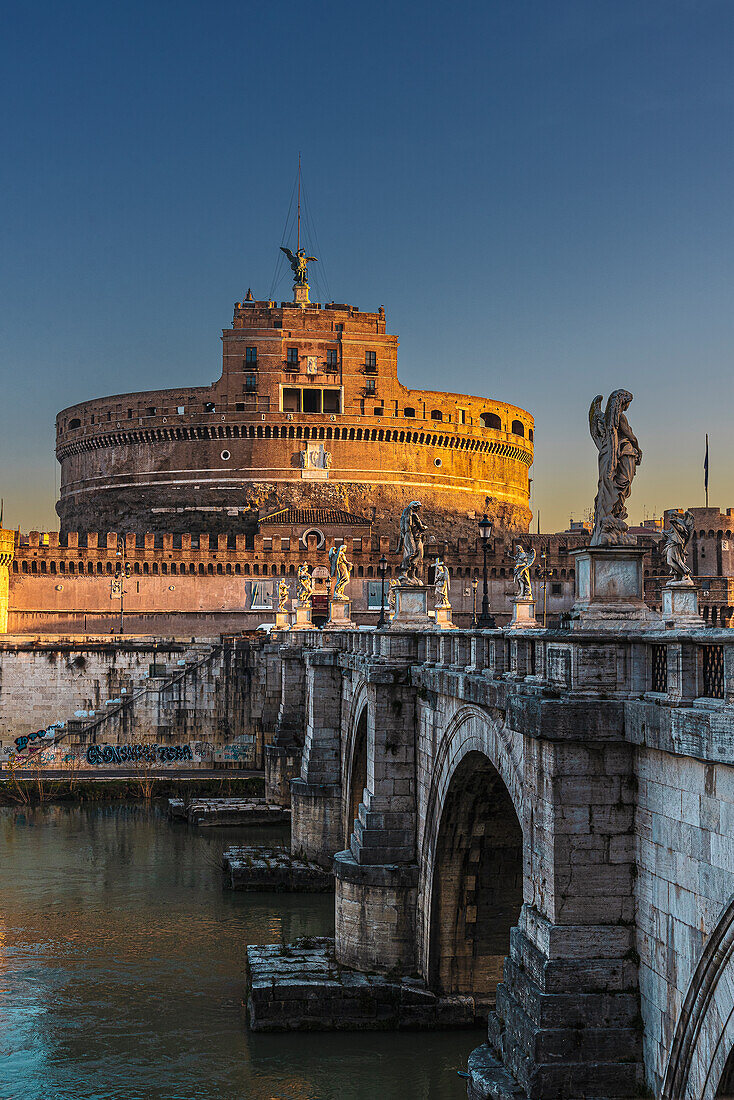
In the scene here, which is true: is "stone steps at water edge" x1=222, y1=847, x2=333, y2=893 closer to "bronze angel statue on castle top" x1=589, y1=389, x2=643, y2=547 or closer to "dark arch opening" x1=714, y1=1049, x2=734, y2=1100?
"bronze angel statue on castle top" x1=589, y1=389, x2=643, y2=547

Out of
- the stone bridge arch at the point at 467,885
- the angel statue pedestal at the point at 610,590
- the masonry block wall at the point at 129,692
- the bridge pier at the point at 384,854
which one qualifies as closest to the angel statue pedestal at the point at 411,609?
the bridge pier at the point at 384,854

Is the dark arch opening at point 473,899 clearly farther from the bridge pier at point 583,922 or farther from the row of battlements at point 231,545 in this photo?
the row of battlements at point 231,545

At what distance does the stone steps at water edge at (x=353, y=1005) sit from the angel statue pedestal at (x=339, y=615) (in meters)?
14.2

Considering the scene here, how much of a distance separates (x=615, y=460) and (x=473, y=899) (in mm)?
8449

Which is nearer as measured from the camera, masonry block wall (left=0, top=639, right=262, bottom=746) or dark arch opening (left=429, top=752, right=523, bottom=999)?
dark arch opening (left=429, top=752, right=523, bottom=999)

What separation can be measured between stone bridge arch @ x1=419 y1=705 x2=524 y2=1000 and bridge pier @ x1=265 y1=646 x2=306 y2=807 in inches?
664

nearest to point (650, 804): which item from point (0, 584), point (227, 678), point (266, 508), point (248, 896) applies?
point (248, 896)

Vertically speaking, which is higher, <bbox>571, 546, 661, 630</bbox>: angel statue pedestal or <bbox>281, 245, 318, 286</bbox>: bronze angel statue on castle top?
<bbox>281, 245, 318, 286</bbox>: bronze angel statue on castle top

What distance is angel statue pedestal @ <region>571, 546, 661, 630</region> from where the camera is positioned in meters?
9.67

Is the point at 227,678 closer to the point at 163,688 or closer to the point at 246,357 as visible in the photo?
the point at 163,688

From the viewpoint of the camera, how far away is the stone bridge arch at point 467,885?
1583 centimetres

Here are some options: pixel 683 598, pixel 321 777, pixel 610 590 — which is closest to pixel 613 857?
pixel 610 590

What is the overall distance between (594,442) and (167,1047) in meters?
11.3

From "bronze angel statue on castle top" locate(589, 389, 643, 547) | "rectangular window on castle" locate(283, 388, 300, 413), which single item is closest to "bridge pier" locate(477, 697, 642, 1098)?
"bronze angel statue on castle top" locate(589, 389, 643, 547)
